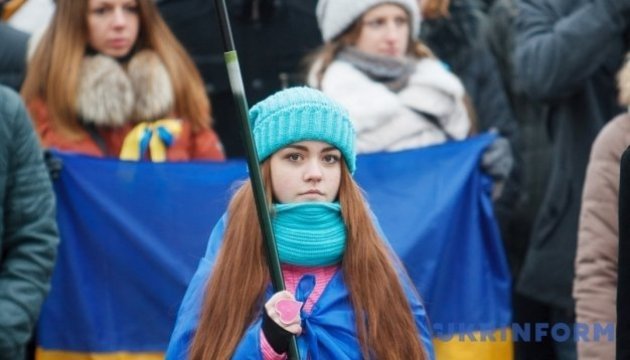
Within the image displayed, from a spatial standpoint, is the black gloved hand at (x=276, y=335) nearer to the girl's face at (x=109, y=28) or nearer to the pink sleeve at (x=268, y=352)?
the pink sleeve at (x=268, y=352)

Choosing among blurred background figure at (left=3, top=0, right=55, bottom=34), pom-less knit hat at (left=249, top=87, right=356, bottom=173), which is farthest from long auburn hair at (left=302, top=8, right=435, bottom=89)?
pom-less knit hat at (left=249, top=87, right=356, bottom=173)

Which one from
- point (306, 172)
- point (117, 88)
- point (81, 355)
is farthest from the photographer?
point (117, 88)

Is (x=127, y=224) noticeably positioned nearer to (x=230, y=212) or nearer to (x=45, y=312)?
(x=45, y=312)

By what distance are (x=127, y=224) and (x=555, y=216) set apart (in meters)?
1.86

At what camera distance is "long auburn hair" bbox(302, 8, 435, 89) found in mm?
7512

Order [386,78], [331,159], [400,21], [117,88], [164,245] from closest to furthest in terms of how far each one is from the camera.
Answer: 1. [331,159]
2. [164,245]
3. [117,88]
4. [386,78]
5. [400,21]

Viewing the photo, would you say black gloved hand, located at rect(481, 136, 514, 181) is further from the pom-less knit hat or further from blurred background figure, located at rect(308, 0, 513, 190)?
the pom-less knit hat

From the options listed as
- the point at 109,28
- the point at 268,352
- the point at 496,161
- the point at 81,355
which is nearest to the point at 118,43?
the point at 109,28

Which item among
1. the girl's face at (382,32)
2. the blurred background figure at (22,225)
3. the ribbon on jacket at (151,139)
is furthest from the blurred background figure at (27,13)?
the blurred background figure at (22,225)

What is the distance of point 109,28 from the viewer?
23.9ft

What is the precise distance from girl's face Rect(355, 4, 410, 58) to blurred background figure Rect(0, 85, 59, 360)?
5.99 ft

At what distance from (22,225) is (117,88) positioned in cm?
110

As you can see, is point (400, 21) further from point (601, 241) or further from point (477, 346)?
point (601, 241)

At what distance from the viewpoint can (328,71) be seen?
743 centimetres
